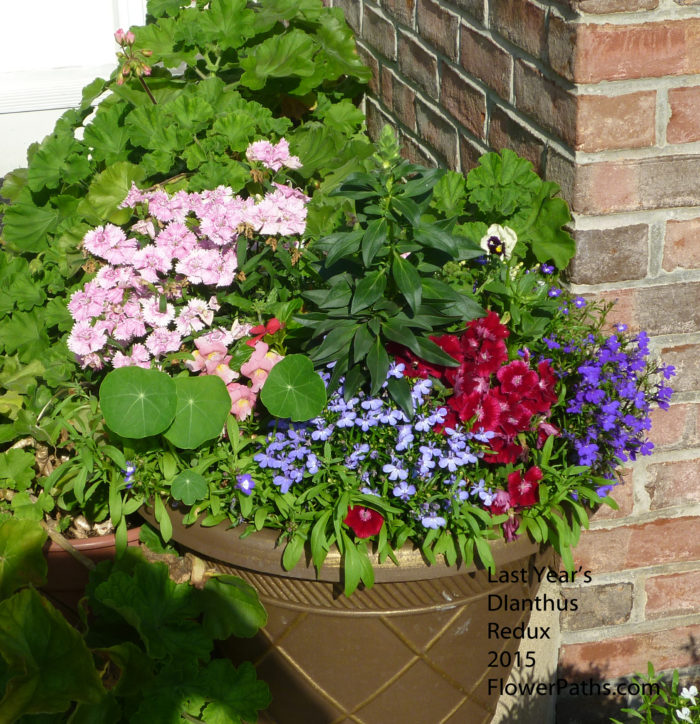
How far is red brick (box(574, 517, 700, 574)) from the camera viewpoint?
2045 millimetres

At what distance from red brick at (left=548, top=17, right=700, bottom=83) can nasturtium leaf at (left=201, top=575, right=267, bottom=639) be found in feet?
3.60

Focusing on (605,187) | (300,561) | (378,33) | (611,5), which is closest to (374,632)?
(300,561)

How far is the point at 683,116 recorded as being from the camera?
1.69m

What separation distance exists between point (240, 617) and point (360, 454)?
0.38m

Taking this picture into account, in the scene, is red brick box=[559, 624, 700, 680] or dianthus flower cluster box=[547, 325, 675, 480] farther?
red brick box=[559, 624, 700, 680]

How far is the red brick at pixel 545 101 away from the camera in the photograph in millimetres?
1693

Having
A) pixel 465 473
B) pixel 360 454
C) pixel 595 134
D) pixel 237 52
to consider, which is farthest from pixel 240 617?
pixel 237 52

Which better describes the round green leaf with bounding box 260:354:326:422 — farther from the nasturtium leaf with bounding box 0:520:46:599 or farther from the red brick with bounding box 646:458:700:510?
the red brick with bounding box 646:458:700:510

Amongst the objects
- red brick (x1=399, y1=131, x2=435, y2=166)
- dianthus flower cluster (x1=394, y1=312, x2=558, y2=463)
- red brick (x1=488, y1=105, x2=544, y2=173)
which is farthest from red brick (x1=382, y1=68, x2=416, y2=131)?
dianthus flower cluster (x1=394, y1=312, x2=558, y2=463)

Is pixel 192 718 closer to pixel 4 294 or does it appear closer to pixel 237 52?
pixel 4 294

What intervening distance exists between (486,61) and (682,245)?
579 mm

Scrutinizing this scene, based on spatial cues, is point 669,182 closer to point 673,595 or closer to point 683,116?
point 683,116

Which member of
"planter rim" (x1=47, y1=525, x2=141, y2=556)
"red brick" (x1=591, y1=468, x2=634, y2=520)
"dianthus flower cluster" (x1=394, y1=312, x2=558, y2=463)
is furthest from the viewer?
"red brick" (x1=591, y1=468, x2=634, y2=520)

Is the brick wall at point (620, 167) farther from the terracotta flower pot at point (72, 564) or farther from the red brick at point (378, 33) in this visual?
the terracotta flower pot at point (72, 564)
